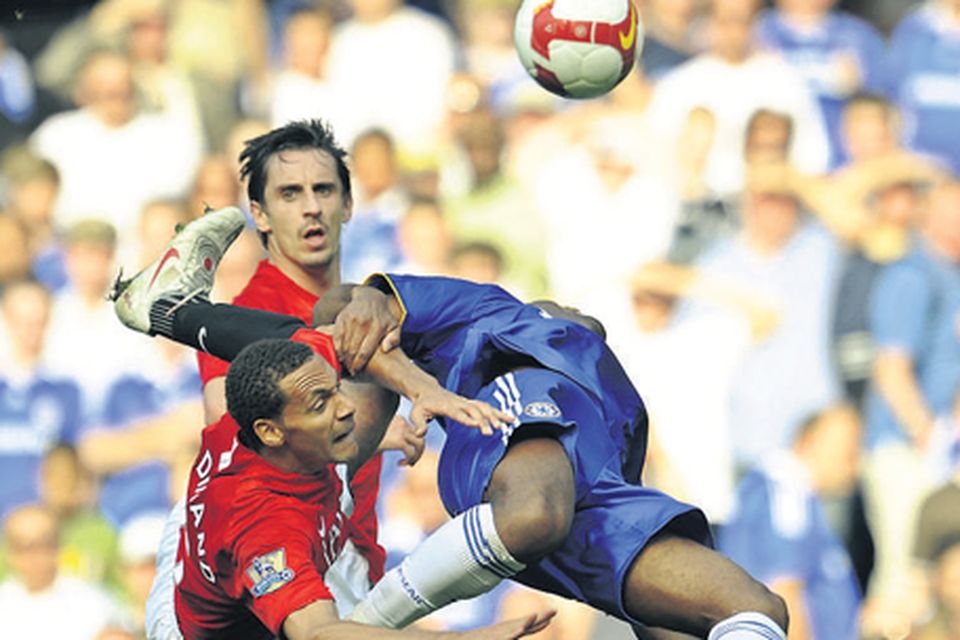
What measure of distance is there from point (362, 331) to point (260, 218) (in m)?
1.52

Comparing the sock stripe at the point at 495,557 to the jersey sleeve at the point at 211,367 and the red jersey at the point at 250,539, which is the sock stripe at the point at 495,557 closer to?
the red jersey at the point at 250,539

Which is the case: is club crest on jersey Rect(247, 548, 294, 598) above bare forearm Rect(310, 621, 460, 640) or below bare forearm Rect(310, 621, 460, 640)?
above

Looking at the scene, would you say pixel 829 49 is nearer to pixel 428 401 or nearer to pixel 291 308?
pixel 291 308

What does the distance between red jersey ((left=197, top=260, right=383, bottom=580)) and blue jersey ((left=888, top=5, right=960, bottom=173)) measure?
4.31m

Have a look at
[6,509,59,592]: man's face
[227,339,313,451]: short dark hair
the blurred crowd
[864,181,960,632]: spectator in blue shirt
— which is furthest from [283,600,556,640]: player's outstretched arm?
[6,509,59,592]: man's face

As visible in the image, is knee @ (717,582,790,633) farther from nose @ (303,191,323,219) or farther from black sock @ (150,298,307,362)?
nose @ (303,191,323,219)

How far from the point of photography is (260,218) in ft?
23.0

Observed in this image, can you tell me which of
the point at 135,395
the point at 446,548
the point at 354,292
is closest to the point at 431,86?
the point at 135,395

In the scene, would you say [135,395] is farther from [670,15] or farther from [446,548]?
[446,548]

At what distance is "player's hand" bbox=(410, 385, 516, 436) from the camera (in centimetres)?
540

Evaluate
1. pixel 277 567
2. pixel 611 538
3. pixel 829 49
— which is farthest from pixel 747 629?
pixel 829 49

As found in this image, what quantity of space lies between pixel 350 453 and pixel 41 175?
6.14m

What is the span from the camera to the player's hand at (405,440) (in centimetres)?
578

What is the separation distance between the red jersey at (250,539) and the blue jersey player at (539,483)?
0.26m
